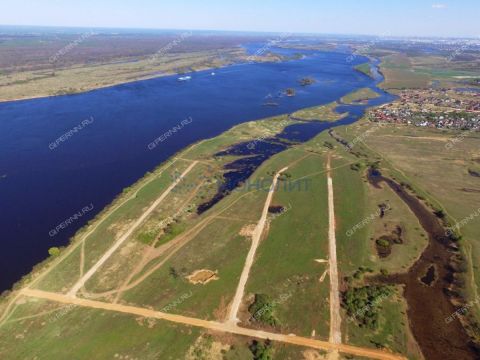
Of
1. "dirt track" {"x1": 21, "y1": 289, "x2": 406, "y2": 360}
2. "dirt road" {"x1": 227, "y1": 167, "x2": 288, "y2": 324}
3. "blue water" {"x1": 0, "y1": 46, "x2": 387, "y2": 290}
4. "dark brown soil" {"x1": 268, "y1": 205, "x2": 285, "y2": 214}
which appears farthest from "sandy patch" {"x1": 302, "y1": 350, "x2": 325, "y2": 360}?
"blue water" {"x1": 0, "y1": 46, "x2": 387, "y2": 290}

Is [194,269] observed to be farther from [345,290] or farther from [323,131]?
[323,131]

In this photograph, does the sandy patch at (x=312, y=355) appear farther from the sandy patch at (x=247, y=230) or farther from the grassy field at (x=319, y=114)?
the grassy field at (x=319, y=114)

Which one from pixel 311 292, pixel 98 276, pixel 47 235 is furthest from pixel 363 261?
pixel 47 235

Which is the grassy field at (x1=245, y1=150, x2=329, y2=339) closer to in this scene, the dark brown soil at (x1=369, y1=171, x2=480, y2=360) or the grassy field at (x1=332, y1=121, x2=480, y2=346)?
the grassy field at (x1=332, y1=121, x2=480, y2=346)

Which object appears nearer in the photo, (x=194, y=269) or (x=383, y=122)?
(x=194, y=269)

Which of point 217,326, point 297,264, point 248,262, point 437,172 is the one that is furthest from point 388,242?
point 437,172
